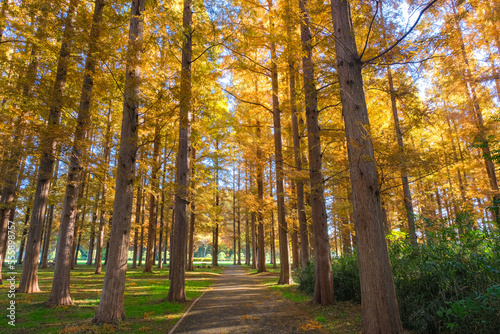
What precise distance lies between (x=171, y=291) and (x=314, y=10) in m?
8.73

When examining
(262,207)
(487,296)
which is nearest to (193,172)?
(262,207)

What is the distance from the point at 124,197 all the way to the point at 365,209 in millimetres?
5290

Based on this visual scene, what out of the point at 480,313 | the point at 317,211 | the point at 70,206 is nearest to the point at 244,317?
the point at 317,211

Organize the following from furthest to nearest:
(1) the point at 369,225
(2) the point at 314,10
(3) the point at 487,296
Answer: (2) the point at 314,10 → (1) the point at 369,225 → (3) the point at 487,296

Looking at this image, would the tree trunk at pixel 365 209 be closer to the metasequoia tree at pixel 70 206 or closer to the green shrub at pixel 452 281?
the green shrub at pixel 452 281

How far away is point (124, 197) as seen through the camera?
608 centimetres

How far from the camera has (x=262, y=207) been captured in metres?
15.4

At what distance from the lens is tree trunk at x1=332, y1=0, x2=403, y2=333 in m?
3.94

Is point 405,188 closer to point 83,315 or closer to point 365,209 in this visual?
point 365,209

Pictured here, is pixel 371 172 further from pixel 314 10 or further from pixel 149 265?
pixel 149 265

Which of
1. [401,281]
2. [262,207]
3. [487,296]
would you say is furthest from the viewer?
[262,207]

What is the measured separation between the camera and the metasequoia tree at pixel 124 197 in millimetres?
5559

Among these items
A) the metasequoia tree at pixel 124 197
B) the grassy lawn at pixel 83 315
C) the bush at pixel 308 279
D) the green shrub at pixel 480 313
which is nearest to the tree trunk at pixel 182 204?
the grassy lawn at pixel 83 315

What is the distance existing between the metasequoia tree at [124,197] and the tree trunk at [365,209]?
476cm
